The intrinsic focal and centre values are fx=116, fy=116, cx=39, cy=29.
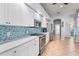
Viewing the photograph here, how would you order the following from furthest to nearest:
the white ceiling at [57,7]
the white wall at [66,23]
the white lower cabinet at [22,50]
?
1. the white wall at [66,23]
2. the white ceiling at [57,7]
3. the white lower cabinet at [22,50]

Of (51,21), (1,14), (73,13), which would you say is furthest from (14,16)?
(73,13)

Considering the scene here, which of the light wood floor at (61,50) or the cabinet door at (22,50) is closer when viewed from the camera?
the cabinet door at (22,50)

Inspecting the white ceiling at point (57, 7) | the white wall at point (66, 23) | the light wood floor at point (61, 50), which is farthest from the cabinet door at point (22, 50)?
the white wall at point (66, 23)

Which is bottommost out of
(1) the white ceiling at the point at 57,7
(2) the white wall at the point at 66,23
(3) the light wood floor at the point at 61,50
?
(3) the light wood floor at the point at 61,50

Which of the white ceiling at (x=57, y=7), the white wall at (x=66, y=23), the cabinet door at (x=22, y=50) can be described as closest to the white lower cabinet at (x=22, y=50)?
the cabinet door at (x=22, y=50)

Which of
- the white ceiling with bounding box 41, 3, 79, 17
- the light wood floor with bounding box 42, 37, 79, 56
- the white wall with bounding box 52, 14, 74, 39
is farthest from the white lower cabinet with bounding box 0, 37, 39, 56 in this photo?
the white wall with bounding box 52, 14, 74, 39

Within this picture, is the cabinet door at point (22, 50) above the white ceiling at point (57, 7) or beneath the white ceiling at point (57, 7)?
beneath

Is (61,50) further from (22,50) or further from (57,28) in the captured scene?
(57,28)

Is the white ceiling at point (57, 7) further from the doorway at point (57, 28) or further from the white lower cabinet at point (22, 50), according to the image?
the white lower cabinet at point (22, 50)

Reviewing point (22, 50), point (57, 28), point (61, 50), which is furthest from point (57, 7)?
point (22, 50)

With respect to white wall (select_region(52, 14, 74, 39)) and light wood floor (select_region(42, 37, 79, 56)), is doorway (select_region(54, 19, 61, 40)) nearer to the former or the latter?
white wall (select_region(52, 14, 74, 39))

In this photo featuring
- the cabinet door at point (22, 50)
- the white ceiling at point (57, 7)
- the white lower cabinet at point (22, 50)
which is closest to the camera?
the white lower cabinet at point (22, 50)

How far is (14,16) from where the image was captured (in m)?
2.95

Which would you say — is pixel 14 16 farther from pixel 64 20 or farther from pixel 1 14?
→ pixel 64 20
